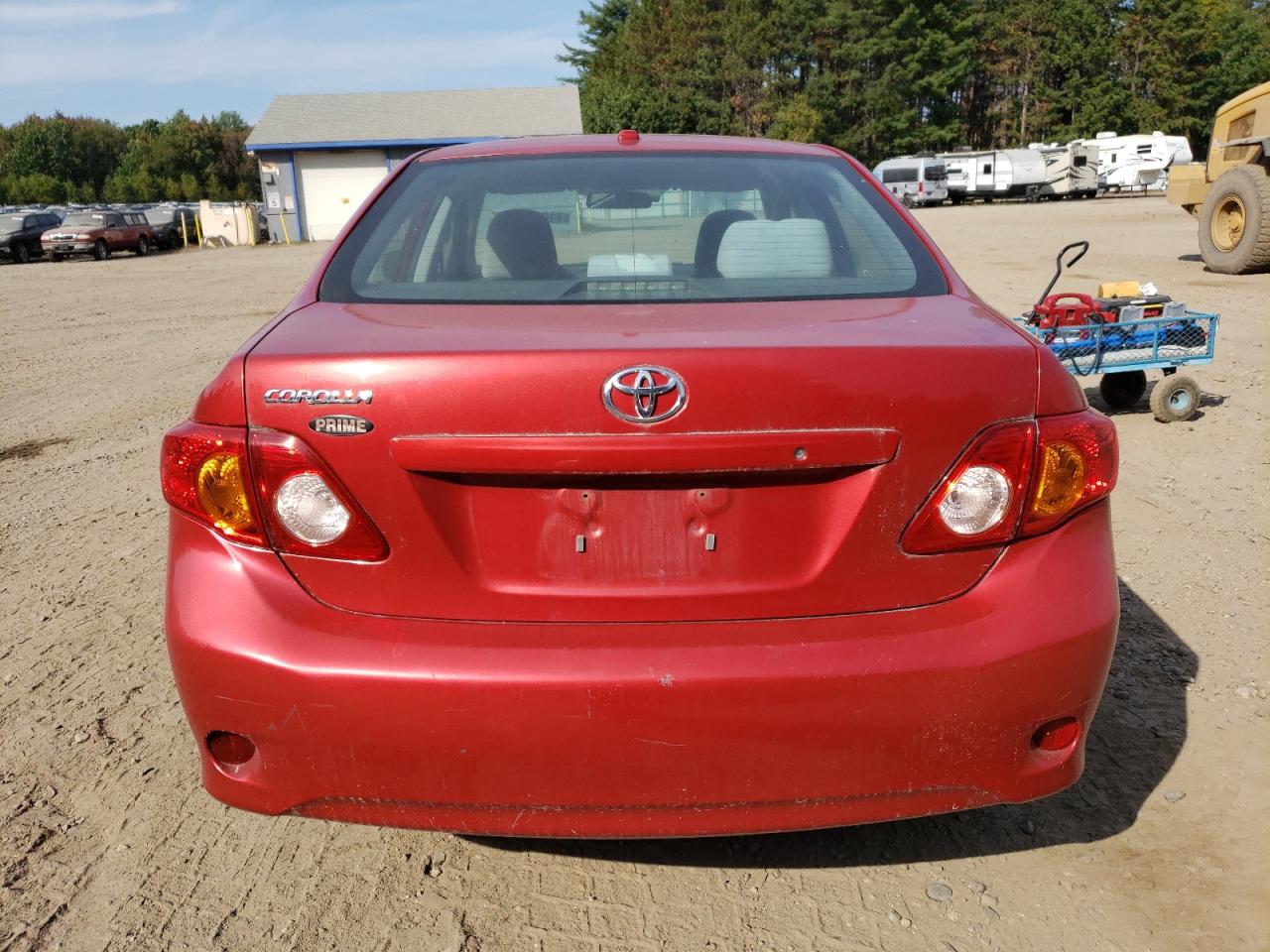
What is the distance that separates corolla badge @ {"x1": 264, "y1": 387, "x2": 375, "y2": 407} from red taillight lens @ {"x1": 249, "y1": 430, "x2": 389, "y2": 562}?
6cm

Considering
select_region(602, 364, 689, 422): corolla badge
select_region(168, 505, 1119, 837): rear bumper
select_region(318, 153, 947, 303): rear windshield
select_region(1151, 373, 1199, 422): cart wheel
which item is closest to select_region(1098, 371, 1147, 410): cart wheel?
select_region(1151, 373, 1199, 422): cart wheel

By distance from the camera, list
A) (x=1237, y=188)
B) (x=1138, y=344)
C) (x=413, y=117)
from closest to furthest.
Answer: (x=1138, y=344) < (x=1237, y=188) < (x=413, y=117)

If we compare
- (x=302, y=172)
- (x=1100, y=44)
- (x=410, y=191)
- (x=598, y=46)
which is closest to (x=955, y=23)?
(x=1100, y=44)

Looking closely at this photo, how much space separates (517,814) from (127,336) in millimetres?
13191

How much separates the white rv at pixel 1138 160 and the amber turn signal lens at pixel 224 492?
5344 cm

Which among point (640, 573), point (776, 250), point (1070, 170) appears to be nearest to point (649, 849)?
point (640, 573)

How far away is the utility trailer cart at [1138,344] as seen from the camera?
652 centimetres

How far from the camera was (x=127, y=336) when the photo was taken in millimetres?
13484

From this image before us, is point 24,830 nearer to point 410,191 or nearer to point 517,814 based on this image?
point 517,814

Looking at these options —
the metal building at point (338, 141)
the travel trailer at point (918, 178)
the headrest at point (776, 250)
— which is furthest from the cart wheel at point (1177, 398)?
the travel trailer at point (918, 178)

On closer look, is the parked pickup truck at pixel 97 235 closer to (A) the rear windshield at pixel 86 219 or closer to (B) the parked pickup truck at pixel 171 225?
(A) the rear windshield at pixel 86 219

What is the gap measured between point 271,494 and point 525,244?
99 centimetres

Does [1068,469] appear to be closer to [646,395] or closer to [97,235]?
[646,395]

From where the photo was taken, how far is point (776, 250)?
2623 millimetres
